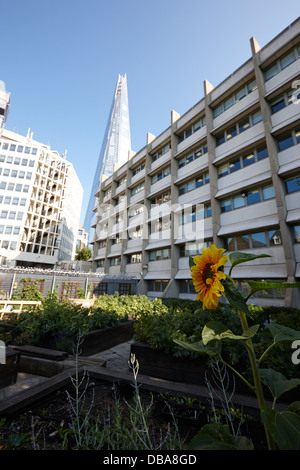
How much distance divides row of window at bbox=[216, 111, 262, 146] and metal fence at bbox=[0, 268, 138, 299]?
17158 mm

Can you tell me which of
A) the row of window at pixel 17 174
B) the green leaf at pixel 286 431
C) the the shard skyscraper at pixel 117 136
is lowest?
the green leaf at pixel 286 431

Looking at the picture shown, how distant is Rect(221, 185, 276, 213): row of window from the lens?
14766 millimetres

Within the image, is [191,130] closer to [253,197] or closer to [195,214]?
[195,214]

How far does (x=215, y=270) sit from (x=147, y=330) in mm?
4269

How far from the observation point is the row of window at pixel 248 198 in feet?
48.4

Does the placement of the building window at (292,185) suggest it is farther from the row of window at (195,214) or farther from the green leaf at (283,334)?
the green leaf at (283,334)

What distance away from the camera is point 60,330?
5.81m

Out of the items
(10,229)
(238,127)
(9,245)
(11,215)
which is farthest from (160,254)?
(11,215)

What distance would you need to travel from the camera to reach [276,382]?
121cm

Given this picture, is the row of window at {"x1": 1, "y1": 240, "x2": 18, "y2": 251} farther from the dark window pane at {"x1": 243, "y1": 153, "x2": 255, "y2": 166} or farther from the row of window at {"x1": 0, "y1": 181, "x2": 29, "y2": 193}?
the dark window pane at {"x1": 243, "y1": 153, "x2": 255, "y2": 166}

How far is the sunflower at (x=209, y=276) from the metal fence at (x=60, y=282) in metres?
13.3

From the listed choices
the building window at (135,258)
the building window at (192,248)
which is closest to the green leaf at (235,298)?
the building window at (192,248)

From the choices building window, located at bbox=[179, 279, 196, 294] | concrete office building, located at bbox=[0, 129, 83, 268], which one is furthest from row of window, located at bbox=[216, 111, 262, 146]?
concrete office building, located at bbox=[0, 129, 83, 268]
